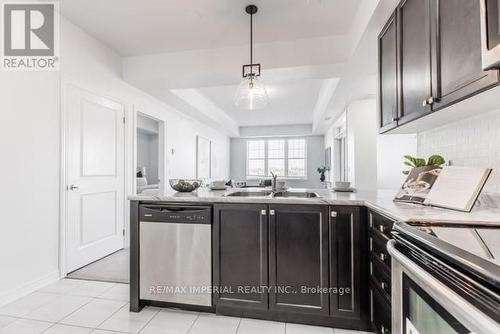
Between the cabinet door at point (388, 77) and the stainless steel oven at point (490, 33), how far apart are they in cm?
95

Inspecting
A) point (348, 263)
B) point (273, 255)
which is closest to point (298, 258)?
point (273, 255)

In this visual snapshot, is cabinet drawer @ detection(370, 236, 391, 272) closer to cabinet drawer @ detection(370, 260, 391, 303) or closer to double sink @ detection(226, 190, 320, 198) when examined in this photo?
cabinet drawer @ detection(370, 260, 391, 303)

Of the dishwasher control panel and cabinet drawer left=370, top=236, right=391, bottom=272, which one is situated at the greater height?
the dishwasher control panel

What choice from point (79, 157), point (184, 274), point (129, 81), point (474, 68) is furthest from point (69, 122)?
point (474, 68)

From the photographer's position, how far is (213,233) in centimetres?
200

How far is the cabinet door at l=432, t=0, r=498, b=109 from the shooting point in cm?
108

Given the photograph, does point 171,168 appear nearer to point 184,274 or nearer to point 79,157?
point 79,157

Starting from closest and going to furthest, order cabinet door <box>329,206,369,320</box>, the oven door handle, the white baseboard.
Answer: the oven door handle
cabinet door <box>329,206,369,320</box>
the white baseboard

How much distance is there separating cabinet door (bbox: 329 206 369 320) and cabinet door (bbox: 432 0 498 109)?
868mm

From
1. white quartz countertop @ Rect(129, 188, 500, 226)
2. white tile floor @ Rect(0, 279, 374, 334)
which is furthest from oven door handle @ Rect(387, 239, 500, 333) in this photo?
white tile floor @ Rect(0, 279, 374, 334)

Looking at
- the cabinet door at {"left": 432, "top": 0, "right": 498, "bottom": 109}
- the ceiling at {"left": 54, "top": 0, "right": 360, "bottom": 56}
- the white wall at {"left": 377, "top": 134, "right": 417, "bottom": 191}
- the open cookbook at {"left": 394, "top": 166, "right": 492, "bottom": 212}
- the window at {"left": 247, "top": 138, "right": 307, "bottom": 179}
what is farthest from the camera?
the window at {"left": 247, "top": 138, "right": 307, "bottom": 179}

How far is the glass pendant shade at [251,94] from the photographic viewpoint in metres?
2.61

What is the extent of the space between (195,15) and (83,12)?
1.16 meters

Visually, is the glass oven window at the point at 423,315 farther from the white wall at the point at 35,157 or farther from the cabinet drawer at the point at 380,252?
the white wall at the point at 35,157
